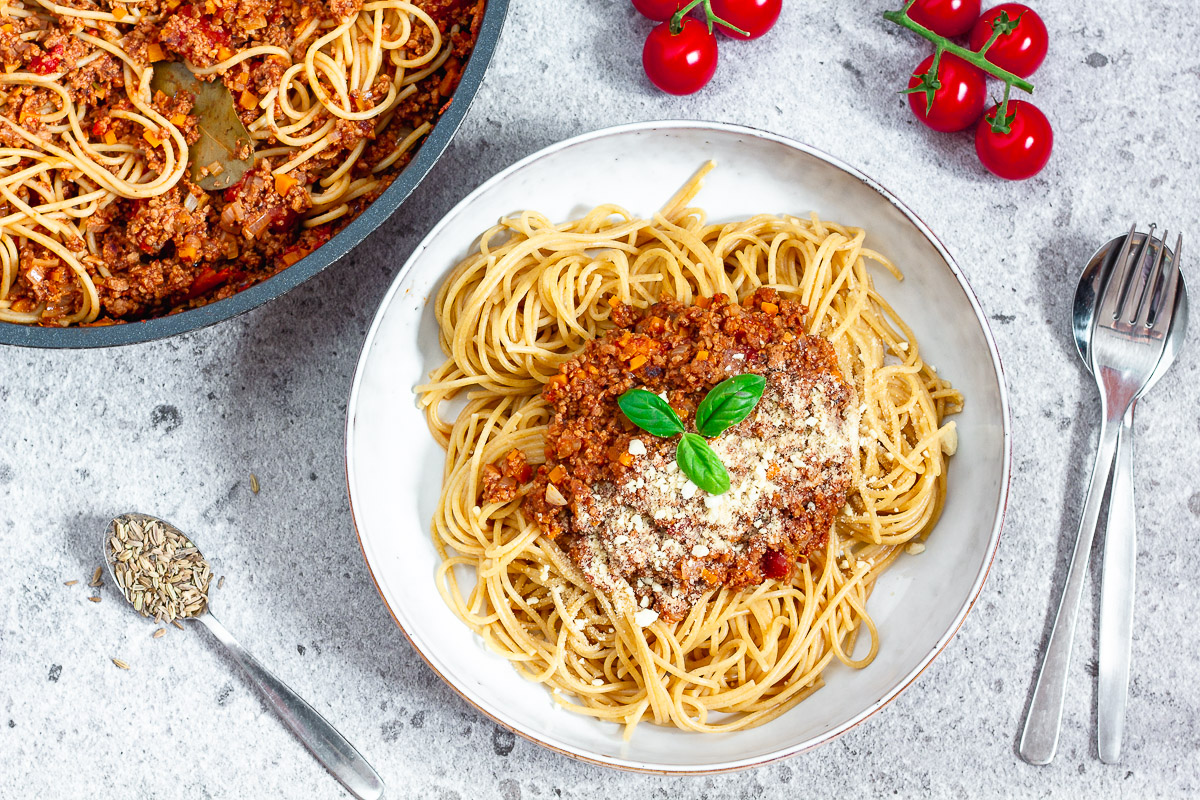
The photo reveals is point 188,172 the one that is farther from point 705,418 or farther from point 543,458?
point 705,418

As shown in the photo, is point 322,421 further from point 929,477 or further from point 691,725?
point 929,477

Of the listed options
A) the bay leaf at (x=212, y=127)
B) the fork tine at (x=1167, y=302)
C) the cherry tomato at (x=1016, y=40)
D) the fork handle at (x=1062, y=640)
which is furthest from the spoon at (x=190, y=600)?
the cherry tomato at (x=1016, y=40)

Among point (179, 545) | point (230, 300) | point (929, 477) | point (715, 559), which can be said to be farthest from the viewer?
point (179, 545)

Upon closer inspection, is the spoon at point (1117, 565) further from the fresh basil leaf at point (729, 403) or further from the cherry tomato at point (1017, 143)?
the fresh basil leaf at point (729, 403)

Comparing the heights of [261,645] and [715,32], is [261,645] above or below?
below

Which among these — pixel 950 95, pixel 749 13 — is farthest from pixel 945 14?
pixel 749 13

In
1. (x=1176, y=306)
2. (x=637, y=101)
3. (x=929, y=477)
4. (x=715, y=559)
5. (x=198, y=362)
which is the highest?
(x=1176, y=306)

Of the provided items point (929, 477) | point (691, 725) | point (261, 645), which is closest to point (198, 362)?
point (261, 645)
